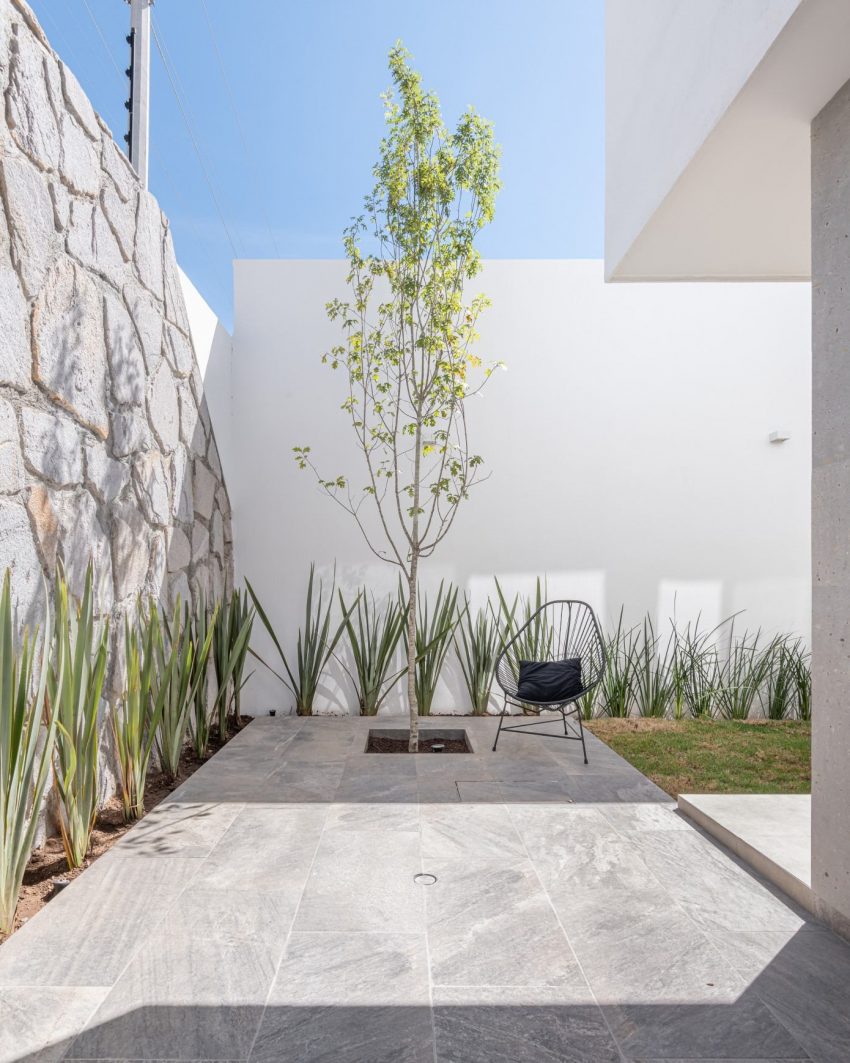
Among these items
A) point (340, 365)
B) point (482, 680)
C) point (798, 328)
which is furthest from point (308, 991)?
point (798, 328)

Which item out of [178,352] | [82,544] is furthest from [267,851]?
[178,352]

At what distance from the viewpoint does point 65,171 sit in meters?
2.99

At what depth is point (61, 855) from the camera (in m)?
2.71

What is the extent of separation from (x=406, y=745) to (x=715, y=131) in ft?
11.4

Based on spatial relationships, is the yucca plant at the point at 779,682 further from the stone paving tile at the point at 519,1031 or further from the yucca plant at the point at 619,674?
the stone paving tile at the point at 519,1031

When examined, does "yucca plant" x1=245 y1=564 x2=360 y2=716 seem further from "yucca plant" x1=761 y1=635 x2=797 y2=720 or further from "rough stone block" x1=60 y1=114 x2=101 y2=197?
"yucca plant" x1=761 y1=635 x2=797 y2=720

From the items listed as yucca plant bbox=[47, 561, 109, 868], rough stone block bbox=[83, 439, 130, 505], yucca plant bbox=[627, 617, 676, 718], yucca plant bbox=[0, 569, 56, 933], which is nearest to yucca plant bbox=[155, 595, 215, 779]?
rough stone block bbox=[83, 439, 130, 505]

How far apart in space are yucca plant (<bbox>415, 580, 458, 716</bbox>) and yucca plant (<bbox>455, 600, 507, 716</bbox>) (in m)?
0.10

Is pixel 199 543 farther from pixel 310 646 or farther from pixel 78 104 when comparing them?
pixel 78 104

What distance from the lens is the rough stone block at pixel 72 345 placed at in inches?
112

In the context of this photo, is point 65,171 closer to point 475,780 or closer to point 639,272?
point 639,272

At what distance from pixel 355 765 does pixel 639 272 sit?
8.93 feet

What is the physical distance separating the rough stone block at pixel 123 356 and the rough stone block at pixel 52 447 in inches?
20.4

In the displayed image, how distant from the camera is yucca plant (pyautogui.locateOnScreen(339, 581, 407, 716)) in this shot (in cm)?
537
